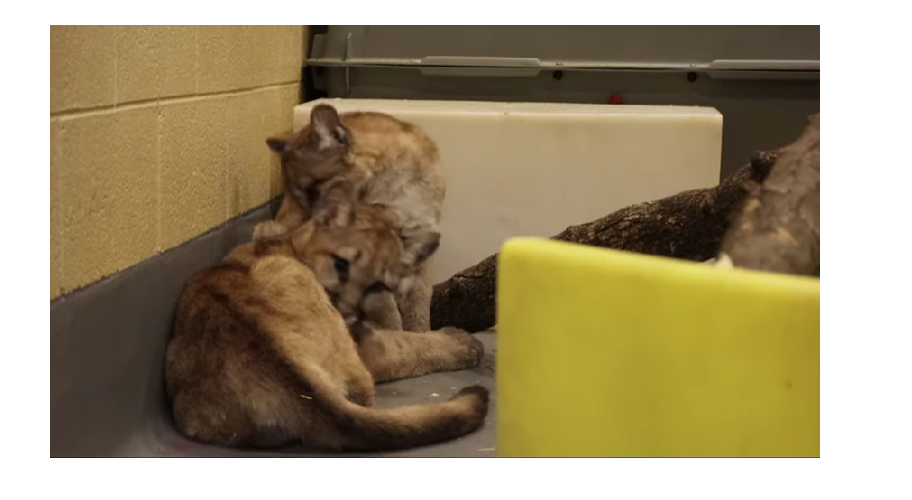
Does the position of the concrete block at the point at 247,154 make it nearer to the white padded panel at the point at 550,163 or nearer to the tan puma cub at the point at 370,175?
the tan puma cub at the point at 370,175

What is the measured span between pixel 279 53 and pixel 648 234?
1.29 m

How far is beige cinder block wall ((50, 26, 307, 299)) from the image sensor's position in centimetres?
180

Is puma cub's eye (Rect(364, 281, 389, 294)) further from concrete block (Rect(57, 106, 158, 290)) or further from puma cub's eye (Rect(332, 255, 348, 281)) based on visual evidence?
concrete block (Rect(57, 106, 158, 290))

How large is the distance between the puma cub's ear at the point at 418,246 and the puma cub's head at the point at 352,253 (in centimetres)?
3

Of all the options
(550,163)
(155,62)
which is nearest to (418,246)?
(550,163)

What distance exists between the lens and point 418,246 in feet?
8.66

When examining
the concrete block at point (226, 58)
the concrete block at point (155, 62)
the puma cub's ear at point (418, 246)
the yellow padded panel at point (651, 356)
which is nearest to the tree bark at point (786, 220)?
the yellow padded panel at point (651, 356)

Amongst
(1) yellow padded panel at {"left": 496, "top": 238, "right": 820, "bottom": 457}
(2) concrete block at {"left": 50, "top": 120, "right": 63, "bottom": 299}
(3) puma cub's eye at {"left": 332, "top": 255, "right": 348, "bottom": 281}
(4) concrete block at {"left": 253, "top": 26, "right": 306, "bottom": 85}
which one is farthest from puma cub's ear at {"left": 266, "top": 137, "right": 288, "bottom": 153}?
(1) yellow padded panel at {"left": 496, "top": 238, "right": 820, "bottom": 457}

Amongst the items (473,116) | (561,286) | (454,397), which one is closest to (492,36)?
(473,116)

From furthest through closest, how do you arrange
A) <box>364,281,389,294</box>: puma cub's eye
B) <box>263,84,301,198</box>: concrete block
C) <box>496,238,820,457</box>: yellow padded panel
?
<box>263,84,301,198</box>: concrete block < <box>364,281,389,294</box>: puma cub's eye < <box>496,238,820,457</box>: yellow padded panel

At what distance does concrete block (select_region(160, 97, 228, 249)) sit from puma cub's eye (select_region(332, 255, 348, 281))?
34cm

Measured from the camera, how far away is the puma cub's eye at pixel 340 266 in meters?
2.37

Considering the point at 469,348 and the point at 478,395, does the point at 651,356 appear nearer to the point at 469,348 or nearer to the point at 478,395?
the point at 478,395

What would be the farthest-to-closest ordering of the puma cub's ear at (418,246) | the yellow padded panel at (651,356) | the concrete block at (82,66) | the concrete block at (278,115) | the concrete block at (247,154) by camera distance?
the concrete block at (278,115) < the concrete block at (247,154) < the puma cub's ear at (418,246) < the concrete block at (82,66) < the yellow padded panel at (651,356)
